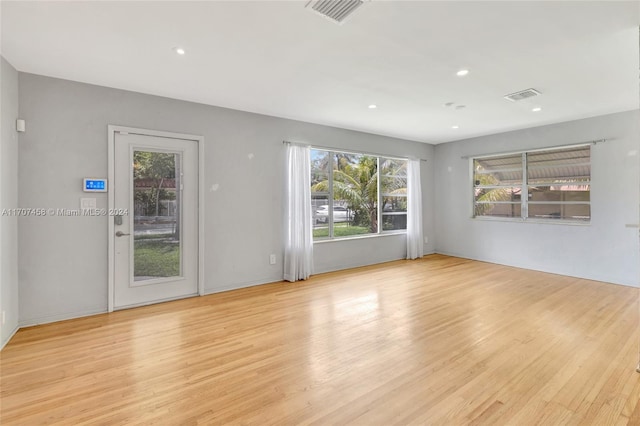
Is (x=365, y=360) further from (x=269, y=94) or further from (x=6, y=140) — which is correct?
(x=6, y=140)

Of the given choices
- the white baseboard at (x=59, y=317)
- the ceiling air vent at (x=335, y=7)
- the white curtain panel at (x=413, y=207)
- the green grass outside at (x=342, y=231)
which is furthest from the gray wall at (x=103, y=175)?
the ceiling air vent at (x=335, y=7)

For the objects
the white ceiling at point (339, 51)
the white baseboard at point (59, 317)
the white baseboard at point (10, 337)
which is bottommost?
the white baseboard at point (10, 337)

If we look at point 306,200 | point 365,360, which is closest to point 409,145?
point 306,200

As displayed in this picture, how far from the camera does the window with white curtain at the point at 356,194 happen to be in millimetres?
5629

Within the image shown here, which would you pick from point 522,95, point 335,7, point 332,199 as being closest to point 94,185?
point 335,7

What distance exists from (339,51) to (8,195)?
336 centimetres

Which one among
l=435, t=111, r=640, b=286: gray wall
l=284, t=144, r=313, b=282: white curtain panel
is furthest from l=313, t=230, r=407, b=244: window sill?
l=435, t=111, r=640, b=286: gray wall

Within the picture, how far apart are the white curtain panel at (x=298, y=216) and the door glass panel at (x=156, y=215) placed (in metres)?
1.63

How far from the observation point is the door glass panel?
378cm

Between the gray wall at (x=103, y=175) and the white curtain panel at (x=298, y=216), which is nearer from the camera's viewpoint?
the gray wall at (x=103, y=175)

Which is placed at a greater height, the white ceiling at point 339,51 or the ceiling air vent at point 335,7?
the white ceiling at point 339,51

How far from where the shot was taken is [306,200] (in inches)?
200

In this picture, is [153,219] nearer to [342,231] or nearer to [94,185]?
[94,185]

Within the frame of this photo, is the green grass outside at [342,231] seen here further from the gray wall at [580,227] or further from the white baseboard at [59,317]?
the white baseboard at [59,317]
